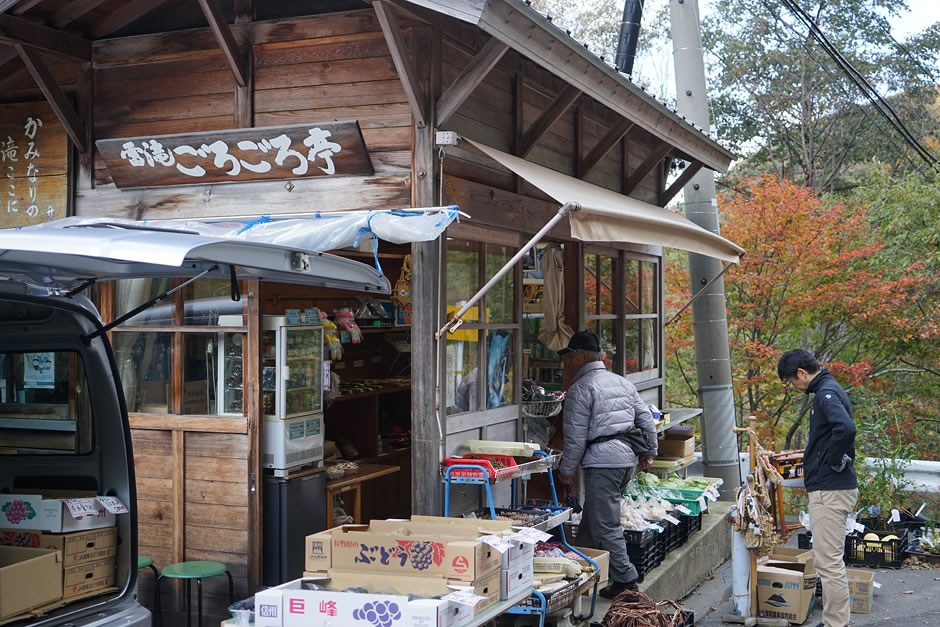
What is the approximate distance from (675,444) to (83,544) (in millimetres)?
7360

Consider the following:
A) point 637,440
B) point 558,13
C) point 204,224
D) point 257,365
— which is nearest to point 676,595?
point 637,440

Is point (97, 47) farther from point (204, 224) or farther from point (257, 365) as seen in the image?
point (257, 365)

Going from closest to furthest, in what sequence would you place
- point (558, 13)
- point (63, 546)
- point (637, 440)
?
point (63, 546)
point (637, 440)
point (558, 13)

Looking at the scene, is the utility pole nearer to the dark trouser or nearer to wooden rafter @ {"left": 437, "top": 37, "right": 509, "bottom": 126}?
the dark trouser

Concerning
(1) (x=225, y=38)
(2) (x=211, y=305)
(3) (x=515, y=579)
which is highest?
(1) (x=225, y=38)

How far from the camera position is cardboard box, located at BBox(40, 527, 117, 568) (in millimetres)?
4199

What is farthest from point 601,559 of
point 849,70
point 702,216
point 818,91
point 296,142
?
point 818,91

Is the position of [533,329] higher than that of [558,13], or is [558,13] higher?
[558,13]

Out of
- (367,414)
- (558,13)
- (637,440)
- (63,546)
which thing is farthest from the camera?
(558,13)

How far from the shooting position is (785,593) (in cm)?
786

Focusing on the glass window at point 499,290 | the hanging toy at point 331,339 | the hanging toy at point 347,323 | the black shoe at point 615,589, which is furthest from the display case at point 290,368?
the black shoe at point 615,589

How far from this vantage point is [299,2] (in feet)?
21.5

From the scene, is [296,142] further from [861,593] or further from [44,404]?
[861,593]

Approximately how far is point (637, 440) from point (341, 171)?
3275 mm
